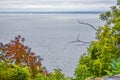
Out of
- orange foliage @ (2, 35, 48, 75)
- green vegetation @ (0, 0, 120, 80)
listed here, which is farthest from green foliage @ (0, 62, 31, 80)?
orange foliage @ (2, 35, 48, 75)

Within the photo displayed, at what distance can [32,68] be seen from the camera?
71.1 ft

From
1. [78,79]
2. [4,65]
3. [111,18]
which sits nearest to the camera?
[78,79]

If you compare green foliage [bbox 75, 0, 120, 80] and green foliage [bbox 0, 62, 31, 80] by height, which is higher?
green foliage [bbox 75, 0, 120, 80]

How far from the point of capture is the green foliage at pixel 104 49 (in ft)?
45.3

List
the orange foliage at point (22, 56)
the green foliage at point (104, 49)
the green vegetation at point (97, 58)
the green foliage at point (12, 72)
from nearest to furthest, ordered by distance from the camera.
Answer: the green vegetation at point (97, 58), the green foliage at point (104, 49), the green foliage at point (12, 72), the orange foliage at point (22, 56)

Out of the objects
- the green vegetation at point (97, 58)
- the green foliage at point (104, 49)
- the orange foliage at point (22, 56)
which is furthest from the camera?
the orange foliage at point (22, 56)

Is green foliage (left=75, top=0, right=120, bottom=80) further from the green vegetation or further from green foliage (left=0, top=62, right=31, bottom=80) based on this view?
green foliage (left=0, top=62, right=31, bottom=80)

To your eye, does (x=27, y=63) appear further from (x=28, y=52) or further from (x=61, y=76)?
(x=61, y=76)

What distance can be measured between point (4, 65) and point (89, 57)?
4.19m

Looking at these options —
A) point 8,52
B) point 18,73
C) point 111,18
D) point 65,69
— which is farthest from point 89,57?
point 65,69

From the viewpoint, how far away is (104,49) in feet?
47.4

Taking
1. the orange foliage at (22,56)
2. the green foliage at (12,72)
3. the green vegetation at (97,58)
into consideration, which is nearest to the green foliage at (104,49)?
Answer: the green vegetation at (97,58)

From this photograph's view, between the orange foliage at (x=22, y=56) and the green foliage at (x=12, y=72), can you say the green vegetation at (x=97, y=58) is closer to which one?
the green foliage at (x=12, y=72)

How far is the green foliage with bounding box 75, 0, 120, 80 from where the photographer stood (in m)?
13.8
